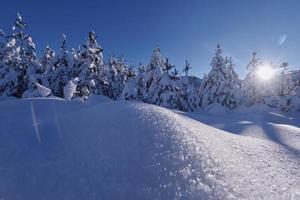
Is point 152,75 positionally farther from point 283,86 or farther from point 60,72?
point 283,86

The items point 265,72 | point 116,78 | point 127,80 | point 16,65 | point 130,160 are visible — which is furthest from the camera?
point 116,78

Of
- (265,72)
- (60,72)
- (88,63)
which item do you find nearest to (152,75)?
(88,63)

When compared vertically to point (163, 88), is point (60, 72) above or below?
above

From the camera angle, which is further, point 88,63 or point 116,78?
point 116,78

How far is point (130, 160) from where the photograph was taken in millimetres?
3252

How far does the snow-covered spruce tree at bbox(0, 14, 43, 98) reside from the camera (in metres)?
22.5

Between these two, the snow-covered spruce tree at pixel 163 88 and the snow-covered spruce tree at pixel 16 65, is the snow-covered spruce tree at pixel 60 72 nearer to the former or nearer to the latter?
the snow-covered spruce tree at pixel 16 65

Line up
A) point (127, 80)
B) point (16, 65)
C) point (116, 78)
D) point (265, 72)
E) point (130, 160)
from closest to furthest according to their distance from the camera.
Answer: point (130, 160), point (16, 65), point (127, 80), point (265, 72), point (116, 78)

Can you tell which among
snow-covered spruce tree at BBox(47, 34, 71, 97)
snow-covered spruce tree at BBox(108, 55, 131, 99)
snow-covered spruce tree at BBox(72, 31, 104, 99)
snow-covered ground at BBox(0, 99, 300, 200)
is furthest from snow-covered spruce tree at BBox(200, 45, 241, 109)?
snow-covered ground at BBox(0, 99, 300, 200)

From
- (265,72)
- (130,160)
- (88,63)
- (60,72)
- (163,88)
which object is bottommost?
(130,160)

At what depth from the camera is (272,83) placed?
36188 mm

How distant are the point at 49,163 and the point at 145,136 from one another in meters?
1.21

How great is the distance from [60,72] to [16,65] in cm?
518

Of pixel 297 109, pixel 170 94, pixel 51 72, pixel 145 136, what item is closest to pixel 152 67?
pixel 170 94
